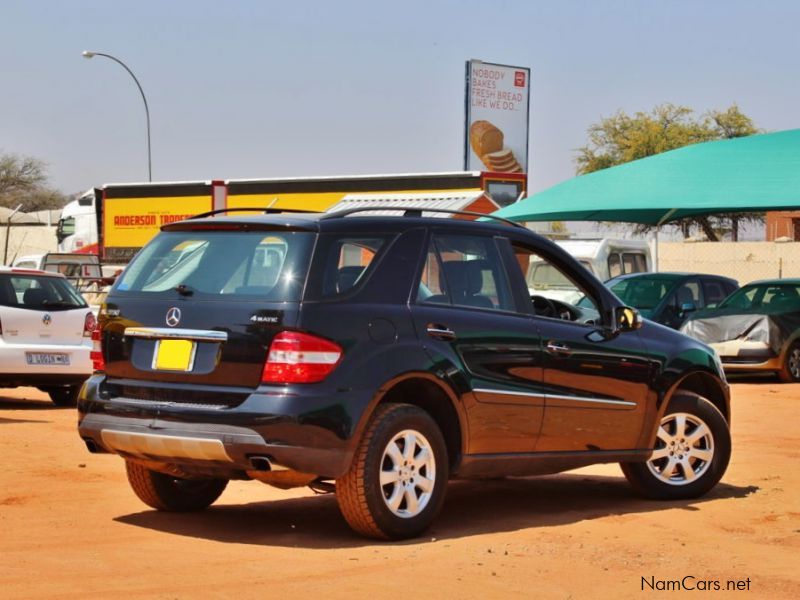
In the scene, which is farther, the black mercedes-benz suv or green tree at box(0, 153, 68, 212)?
green tree at box(0, 153, 68, 212)

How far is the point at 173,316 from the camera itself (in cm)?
786

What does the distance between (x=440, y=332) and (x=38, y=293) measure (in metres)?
9.39

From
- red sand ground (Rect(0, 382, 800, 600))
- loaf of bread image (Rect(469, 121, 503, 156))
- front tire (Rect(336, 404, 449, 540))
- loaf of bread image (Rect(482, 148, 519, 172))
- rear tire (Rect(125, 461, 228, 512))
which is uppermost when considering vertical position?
loaf of bread image (Rect(469, 121, 503, 156))

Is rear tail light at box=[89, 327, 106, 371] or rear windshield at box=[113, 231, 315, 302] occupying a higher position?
rear windshield at box=[113, 231, 315, 302]

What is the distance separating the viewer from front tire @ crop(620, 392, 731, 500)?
31.7 feet

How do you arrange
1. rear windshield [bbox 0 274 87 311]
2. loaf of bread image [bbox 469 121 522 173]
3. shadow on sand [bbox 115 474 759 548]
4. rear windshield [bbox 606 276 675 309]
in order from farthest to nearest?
1. loaf of bread image [bbox 469 121 522 173]
2. rear windshield [bbox 606 276 675 309]
3. rear windshield [bbox 0 274 87 311]
4. shadow on sand [bbox 115 474 759 548]

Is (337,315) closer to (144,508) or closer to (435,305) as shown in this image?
(435,305)

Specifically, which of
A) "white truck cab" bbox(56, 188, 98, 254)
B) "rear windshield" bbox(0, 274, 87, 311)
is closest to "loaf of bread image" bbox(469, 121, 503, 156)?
"white truck cab" bbox(56, 188, 98, 254)

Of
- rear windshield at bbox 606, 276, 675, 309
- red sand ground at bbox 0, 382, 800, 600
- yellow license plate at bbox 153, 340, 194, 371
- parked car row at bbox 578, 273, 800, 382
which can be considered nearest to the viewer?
red sand ground at bbox 0, 382, 800, 600

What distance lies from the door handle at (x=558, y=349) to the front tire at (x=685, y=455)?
1083 millimetres

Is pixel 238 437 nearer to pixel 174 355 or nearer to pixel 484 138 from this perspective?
pixel 174 355

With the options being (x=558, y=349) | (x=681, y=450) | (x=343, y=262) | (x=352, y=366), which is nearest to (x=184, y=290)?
(x=343, y=262)

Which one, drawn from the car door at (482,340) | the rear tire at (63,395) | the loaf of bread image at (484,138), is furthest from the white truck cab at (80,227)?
the car door at (482,340)

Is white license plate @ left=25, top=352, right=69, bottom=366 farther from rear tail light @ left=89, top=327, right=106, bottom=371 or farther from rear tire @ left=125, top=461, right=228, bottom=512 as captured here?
rear tail light @ left=89, top=327, right=106, bottom=371
